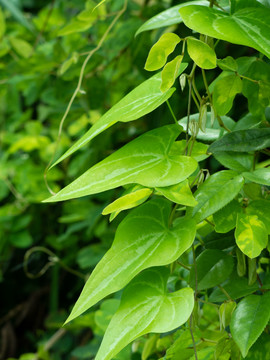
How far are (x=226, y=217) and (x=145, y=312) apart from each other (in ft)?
0.27

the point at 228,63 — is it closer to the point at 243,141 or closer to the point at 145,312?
the point at 243,141

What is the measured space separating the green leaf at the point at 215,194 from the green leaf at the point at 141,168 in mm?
27

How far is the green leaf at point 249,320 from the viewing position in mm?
288

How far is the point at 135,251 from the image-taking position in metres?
0.29

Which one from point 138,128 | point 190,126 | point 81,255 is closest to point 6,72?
point 138,128

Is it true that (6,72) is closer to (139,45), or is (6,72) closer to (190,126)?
(139,45)

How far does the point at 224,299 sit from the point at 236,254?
33 millimetres

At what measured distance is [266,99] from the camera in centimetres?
35

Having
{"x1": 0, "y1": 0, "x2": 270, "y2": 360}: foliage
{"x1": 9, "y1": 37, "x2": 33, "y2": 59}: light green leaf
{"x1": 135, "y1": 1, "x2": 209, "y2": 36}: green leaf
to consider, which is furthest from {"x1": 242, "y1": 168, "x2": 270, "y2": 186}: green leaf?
{"x1": 9, "y1": 37, "x2": 33, "y2": 59}: light green leaf

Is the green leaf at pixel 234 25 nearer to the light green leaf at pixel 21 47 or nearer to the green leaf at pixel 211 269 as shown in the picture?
the green leaf at pixel 211 269

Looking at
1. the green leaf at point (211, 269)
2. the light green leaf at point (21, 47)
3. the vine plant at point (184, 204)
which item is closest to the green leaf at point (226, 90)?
the vine plant at point (184, 204)

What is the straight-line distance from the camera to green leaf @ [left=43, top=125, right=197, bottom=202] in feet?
0.94

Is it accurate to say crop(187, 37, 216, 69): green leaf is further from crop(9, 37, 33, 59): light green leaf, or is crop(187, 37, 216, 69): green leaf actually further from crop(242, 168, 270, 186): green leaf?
crop(9, 37, 33, 59): light green leaf

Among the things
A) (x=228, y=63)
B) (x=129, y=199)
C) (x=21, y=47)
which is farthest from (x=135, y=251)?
(x=21, y=47)
